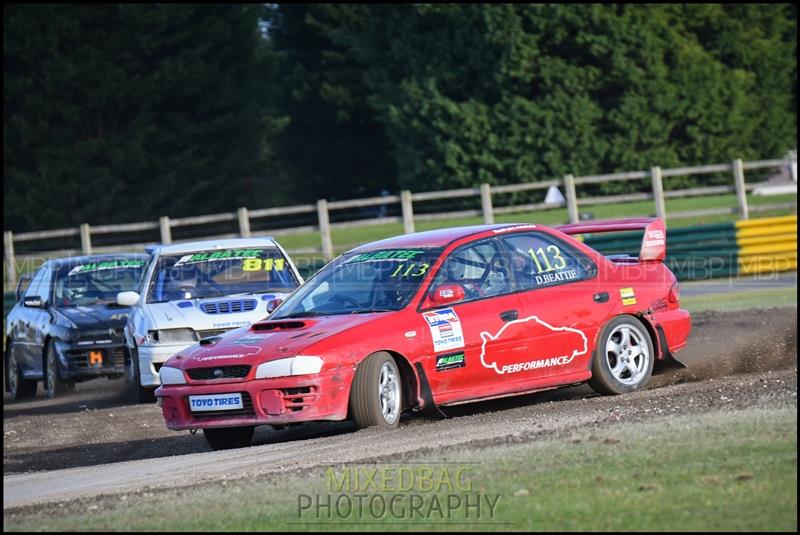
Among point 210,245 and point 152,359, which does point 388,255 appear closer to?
point 152,359

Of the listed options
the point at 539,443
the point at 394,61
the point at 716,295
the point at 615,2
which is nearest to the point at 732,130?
the point at 615,2

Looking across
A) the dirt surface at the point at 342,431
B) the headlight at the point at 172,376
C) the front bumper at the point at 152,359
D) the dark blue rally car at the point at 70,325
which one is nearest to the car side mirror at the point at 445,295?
the dirt surface at the point at 342,431

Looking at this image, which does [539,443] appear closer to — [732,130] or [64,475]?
[64,475]

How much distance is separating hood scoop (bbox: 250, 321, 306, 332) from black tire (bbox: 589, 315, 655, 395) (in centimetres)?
234

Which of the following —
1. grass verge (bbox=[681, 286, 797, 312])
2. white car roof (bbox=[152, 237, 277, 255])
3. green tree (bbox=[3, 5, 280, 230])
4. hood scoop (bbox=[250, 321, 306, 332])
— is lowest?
grass verge (bbox=[681, 286, 797, 312])

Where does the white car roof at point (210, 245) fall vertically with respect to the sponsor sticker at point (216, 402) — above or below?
above

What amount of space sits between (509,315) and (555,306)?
45cm

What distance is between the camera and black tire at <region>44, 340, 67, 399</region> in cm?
1572

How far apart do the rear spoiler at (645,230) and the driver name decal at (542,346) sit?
126 centimetres

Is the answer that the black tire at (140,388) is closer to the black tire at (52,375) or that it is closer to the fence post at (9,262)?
the black tire at (52,375)

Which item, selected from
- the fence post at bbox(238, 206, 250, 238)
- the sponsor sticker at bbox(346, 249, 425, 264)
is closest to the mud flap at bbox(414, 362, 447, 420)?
the sponsor sticker at bbox(346, 249, 425, 264)

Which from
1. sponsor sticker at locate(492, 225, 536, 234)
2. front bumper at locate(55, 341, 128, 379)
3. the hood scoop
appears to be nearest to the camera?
the hood scoop

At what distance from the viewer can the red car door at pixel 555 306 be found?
9938mm

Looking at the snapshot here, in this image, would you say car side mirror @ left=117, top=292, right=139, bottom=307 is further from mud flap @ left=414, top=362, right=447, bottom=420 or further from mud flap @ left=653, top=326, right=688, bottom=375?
mud flap @ left=653, top=326, right=688, bottom=375
